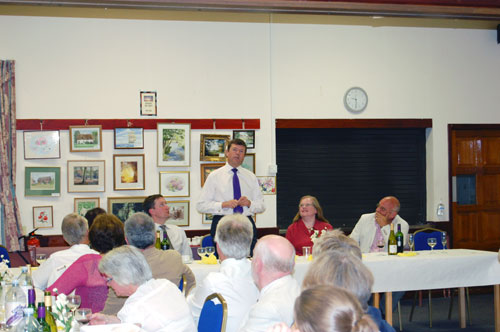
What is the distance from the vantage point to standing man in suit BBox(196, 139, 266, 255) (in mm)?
6676

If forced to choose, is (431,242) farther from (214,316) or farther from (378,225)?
(214,316)

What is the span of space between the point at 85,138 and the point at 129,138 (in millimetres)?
533

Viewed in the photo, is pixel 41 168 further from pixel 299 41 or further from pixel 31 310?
pixel 31 310

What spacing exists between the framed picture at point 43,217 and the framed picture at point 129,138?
1133 mm

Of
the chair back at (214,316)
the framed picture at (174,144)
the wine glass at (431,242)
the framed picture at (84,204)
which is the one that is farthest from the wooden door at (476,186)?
the chair back at (214,316)

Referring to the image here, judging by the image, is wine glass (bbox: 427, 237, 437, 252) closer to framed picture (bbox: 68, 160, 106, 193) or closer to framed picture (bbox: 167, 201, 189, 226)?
framed picture (bbox: 167, 201, 189, 226)

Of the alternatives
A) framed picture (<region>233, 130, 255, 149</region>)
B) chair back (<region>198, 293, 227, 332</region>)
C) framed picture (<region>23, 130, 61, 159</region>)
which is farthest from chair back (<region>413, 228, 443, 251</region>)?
framed picture (<region>23, 130, 61, 159</region>)

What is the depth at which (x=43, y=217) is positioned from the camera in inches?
294

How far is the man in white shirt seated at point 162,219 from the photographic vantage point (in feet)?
20.3

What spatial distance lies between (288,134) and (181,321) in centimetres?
548

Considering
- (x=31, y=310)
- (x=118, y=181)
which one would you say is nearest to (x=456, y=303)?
(x=118, y=181)

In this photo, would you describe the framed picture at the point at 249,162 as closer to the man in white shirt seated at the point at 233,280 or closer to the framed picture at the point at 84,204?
the framed picture at the point at 84,204

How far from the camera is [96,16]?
25.1 ft

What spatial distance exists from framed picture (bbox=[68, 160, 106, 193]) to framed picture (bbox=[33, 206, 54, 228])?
353 millimetres
